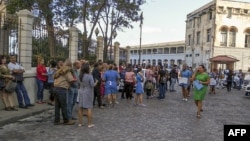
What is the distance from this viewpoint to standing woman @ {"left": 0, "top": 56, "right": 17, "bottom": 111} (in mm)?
11102

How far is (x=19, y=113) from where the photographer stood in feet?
36.3

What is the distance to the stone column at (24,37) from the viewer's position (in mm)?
13414

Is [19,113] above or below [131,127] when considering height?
above

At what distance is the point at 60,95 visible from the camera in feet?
32.4

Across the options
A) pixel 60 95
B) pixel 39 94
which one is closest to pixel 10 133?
pixel 60 95

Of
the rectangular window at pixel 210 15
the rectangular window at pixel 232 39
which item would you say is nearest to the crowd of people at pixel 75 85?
the rectangular window at pixel 210 15

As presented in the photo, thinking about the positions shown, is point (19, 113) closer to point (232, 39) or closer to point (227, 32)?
point (227, 32)

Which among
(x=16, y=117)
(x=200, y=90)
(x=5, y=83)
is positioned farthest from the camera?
(x=200, y=90)

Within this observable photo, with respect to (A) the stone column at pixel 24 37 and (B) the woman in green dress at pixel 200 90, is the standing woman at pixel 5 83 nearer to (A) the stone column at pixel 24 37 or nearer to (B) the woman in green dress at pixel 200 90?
(A) the stone column at pixel 24 37

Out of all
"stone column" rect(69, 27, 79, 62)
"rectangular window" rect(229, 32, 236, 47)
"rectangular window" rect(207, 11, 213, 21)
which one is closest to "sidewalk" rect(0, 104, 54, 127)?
"stone column" rect(69, 27, 79, 62)

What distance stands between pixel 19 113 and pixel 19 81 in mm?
1302

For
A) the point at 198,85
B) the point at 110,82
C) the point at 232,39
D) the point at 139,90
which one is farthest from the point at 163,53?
the point at 198,85

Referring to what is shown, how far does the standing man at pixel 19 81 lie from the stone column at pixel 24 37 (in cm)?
159

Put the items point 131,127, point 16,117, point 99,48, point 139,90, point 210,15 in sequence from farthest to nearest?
point 210,15, point 99,48, point 139,90, point 16,117, point 131,127
